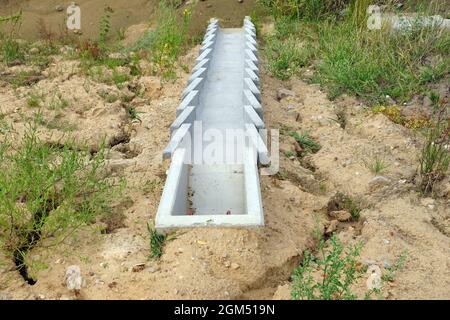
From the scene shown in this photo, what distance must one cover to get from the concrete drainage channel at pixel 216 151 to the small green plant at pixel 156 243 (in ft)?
0.20

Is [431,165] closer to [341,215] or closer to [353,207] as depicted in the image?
[353,207]

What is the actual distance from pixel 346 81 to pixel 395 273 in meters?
2.75

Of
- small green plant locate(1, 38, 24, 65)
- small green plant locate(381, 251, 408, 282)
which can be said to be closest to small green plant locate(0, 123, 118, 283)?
small green plant locate(381, 251, 408, 282)

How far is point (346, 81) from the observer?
5.06 m

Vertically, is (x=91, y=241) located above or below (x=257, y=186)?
below

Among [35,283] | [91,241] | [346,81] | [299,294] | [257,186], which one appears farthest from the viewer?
[346,81]

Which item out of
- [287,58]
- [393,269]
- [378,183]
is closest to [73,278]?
[393,269]

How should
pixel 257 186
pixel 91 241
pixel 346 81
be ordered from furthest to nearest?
pixel 346 81
pixel 257 186
pixel 91 241

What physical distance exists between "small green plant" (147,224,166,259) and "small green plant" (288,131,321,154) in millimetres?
1738

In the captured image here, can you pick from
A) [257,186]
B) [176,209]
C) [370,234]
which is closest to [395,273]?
[370,234]

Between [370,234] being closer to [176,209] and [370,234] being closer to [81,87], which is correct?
[176,209]

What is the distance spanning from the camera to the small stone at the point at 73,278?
2625mm

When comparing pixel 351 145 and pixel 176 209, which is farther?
pixel 351 145

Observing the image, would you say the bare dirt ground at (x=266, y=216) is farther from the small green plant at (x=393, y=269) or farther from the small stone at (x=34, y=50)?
the small stone at (x=34, y=50)
